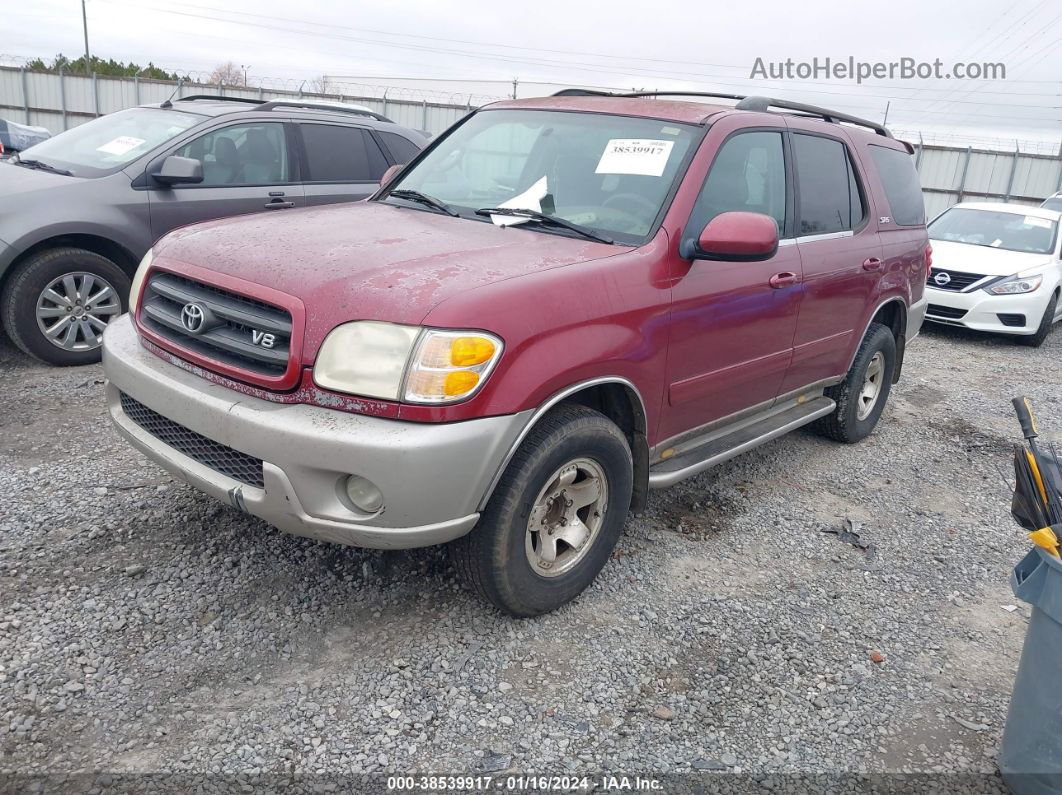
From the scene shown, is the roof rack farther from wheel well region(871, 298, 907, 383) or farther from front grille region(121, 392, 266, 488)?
front grille region(121, 392, 266, 488)

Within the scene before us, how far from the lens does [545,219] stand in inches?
134

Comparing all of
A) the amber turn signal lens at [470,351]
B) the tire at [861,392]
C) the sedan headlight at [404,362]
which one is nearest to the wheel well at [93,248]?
the sedan headlight at [404,362]

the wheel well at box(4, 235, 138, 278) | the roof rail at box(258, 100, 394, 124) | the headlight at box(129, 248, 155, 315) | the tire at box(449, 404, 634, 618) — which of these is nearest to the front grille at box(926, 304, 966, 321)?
the roof rail at box(258, 100, 394, 124)

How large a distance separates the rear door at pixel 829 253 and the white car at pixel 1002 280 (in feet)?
17.1

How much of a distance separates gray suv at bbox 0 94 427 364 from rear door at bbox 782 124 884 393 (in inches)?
148

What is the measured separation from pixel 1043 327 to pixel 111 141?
9527 millimetres

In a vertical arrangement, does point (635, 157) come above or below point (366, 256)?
above

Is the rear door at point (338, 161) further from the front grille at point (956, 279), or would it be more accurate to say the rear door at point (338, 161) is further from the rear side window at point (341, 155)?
the front grille at point (956, 279)

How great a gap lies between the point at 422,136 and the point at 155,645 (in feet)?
19.1

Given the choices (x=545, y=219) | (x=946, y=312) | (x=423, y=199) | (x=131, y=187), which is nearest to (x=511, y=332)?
(x=545, y=219)

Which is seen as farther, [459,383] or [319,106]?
[319,106]

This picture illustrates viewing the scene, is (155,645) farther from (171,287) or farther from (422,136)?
(422,136)

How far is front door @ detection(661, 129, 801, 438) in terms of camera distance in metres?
3.36

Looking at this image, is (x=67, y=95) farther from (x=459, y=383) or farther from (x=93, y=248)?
(x=459, y=383)
